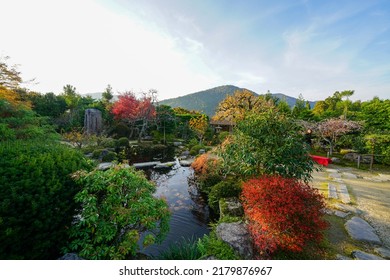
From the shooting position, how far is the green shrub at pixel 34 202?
89.8 inches

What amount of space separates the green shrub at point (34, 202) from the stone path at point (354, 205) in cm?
436

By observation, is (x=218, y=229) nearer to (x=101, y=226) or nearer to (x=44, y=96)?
(x=101, y=226)

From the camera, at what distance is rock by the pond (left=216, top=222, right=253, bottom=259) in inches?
119

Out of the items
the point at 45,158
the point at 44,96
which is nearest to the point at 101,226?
the point at 45,158

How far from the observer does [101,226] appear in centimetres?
282

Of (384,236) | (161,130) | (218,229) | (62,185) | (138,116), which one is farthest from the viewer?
(161,130)

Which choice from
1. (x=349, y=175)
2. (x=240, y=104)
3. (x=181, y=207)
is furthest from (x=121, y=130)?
(x=349, y=175)

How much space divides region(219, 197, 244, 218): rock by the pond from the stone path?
6.03 ft

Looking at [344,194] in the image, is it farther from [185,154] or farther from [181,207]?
[185,154]

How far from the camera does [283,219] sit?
9.63 ft

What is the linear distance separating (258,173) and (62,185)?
4.07 metres

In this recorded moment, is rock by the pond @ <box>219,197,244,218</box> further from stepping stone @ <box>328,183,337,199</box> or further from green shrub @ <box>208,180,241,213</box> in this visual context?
stepping stone @ <box>328,183,337,199</box>

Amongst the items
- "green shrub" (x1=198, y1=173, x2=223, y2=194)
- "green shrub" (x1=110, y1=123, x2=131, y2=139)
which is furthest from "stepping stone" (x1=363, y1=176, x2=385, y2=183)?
"green shrub" (x1=110, y1=123, x2=131, y2=139)

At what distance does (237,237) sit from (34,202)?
2.89m
